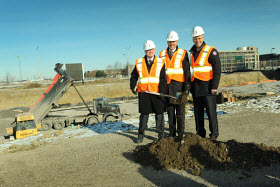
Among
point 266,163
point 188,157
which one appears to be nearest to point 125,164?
point 188,157

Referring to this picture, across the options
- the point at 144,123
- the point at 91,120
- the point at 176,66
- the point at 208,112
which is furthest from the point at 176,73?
Result: the point at 91,120

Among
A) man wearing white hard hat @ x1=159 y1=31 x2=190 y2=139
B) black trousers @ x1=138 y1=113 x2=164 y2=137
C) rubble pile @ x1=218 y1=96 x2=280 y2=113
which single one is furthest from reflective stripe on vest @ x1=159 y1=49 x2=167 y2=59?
rubble pile @ x1=218 y1=96 x2=280 y2=113

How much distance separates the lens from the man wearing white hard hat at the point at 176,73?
4902 millimetres

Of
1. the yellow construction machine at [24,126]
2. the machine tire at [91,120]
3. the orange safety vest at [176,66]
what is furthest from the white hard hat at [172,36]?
the machine tire at [91,120]

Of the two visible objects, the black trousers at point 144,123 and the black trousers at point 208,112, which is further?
the black trousers at point 144,123

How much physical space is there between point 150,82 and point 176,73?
60cm

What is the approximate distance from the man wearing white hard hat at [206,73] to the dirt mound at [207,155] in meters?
0.86

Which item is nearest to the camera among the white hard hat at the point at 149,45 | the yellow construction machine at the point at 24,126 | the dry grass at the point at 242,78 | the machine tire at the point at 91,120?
the white hard hat at the point at 149,45

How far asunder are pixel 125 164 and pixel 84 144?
1886mm

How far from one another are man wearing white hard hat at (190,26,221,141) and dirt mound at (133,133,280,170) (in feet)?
2.82

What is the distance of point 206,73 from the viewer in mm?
4715

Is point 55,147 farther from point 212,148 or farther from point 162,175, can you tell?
point 212,148

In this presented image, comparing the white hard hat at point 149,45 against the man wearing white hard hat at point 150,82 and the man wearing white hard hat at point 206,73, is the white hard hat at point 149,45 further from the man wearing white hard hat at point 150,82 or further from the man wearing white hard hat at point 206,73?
the man wearing white hard hat at point 206,73

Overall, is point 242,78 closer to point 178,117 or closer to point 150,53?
point 178,117
